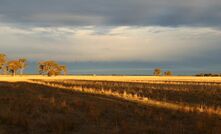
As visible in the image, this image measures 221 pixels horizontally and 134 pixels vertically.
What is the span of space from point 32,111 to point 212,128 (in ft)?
28.6

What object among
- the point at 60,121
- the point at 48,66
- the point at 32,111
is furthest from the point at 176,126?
the point at 48,66

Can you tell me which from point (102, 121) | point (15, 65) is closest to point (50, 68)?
point (15, 65)

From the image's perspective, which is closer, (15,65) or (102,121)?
(102,121)

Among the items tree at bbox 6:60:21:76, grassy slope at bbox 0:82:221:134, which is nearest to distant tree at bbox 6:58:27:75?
tree at bbox 6:60:21:76

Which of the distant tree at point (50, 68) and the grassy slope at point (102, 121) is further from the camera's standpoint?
→ the distant tree at point (50, 68)

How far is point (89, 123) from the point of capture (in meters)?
14.9

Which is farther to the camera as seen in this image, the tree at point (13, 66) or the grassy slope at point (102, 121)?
the tree at point (13, 66)

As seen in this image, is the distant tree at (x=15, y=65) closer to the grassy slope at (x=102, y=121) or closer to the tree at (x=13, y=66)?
the tree at (x=13, y=66)

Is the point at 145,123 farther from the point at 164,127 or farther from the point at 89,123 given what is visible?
the point at 89,123

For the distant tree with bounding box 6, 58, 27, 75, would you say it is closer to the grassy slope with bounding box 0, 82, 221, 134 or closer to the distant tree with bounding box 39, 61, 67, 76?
the distant tree with bounding box 39, 61, 67, 76

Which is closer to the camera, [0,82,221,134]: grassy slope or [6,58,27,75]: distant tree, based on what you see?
[0,82,221,134]: grassy slope

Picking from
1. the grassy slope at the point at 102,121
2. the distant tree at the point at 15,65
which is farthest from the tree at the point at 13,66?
the grassy slope at the point at 102,121

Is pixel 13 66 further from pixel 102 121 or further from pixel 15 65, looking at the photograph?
pixel 102 121

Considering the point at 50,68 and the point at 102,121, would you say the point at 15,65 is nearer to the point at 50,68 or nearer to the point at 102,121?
the point at 50,68
